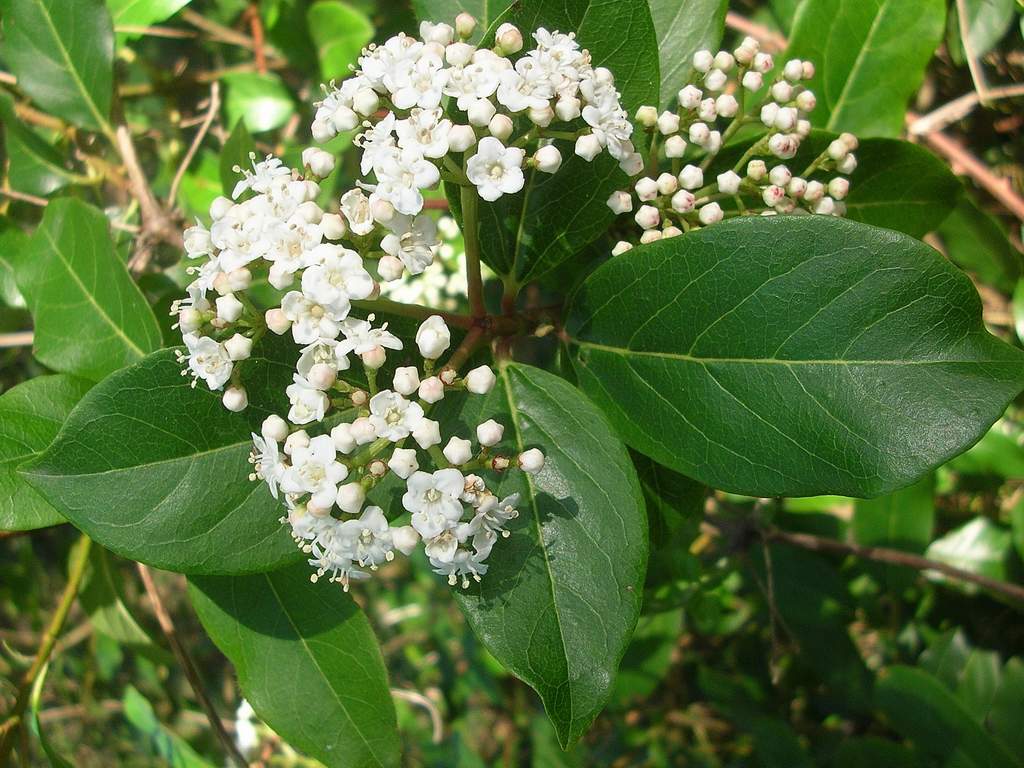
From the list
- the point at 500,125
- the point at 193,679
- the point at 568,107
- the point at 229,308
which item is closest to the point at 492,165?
the point at 500,125

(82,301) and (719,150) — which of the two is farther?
(82,301)

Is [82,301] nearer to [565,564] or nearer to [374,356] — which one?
[374,356]

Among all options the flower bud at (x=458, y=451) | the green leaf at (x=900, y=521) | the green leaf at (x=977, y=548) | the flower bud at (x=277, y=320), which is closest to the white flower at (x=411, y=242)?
the flower bud at (x=277, y=320)

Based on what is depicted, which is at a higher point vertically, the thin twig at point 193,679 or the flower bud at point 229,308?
the flower bud at point 229,308

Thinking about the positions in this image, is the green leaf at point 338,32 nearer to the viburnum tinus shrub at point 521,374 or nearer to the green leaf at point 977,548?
the viburnum tinus shrub at point 521,374

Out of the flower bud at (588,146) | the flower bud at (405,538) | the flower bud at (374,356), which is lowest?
the flower bud at (405,538)

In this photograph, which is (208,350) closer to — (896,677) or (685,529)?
(685,529)
